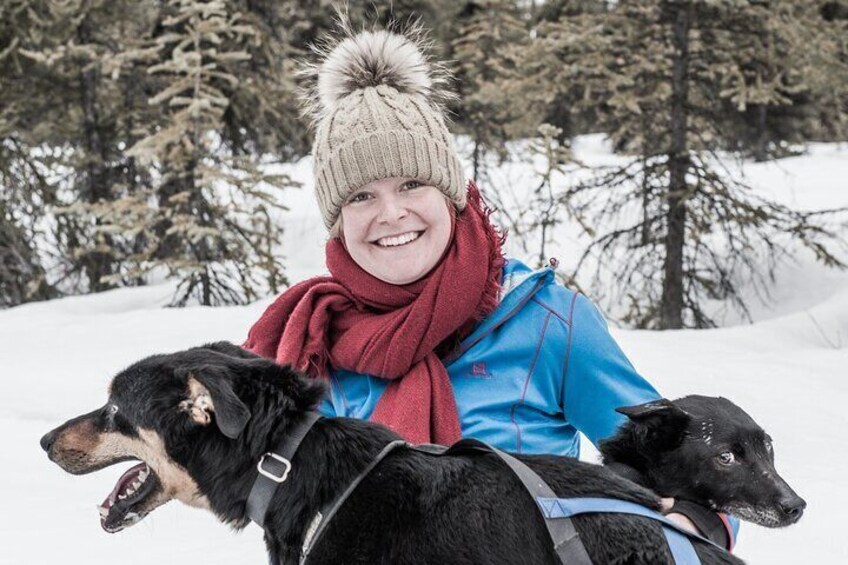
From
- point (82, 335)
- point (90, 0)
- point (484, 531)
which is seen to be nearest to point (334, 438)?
point (484, 531)

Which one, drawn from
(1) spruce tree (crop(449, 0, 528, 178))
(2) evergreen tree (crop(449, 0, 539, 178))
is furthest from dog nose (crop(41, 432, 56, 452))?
(1) spruce tree (crop(449, 0, 528, 178))

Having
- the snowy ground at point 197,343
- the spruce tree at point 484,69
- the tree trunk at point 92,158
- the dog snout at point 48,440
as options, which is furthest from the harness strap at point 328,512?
the spruce tree at point 484,69

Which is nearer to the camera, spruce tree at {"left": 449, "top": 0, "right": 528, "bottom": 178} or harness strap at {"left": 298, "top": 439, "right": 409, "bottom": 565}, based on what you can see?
harness strap at {"left": 298, "top": 439, "right": 409, "bottom": 565}

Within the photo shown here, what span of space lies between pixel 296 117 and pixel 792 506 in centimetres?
835

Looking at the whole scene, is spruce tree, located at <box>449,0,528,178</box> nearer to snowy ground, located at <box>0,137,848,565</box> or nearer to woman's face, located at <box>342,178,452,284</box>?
snowy ground, located at <box>0,137,848,565</box>

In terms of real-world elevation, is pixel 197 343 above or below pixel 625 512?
below

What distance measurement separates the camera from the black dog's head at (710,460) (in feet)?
9.10

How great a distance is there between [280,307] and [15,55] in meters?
8.85

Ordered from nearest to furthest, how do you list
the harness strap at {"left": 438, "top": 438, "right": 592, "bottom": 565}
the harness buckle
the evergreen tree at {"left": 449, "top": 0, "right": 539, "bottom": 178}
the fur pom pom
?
1. the harness strap at {"left": 438, "top": 438, "right": 592, "bottom": 565}
2. the harness buckle
3. the fur pom pom
4. the evergreen tree at {"left": 449, "top": 0, "right": 539, "bottom": 178}

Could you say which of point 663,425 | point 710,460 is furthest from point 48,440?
point 710,460

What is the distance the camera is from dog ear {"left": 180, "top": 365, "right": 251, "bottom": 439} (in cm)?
230

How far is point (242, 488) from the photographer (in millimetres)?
2484

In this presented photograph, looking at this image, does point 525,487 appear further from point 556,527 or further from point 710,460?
point 710,460

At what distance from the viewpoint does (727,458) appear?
2.82 m
